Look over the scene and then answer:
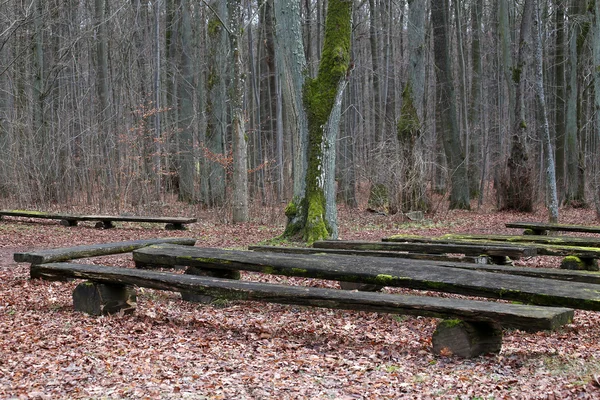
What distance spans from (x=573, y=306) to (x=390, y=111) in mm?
18040

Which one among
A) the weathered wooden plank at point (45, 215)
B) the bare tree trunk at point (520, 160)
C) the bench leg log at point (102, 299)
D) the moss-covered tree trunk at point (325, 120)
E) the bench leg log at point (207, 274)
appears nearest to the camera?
the bench leg log at point (102, 299)

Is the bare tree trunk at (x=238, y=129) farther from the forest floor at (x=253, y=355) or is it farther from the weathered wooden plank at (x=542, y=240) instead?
the forest floor at (x=253, y=355)

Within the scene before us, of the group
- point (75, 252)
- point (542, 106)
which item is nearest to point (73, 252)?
point (75, 252)

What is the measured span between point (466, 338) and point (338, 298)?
1.03 metres

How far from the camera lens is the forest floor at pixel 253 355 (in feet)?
13.2

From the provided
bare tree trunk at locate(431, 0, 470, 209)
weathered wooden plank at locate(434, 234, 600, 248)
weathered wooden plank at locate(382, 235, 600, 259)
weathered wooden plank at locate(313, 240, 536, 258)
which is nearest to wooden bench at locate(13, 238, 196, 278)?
weathered wooden plank at locate(313, 240, 536, 258)

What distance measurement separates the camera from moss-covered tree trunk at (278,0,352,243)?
35.4ft

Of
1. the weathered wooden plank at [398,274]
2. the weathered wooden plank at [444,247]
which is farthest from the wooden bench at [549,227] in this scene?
the weathered wooden plank at [398,274]

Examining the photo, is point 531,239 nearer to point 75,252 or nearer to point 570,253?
point 570,253

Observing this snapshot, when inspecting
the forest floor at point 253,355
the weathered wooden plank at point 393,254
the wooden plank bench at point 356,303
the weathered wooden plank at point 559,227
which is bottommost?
the forest floor at point 253,355

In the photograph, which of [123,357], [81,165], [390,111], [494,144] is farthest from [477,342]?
[494,144]

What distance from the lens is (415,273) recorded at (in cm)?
544

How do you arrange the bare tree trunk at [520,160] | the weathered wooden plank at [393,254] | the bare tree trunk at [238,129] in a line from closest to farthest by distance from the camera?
1. the weathered wooden plank at [393,254]
2. the bare tree trunk at [238,129]
3. the bare tree trunk at [520,160]

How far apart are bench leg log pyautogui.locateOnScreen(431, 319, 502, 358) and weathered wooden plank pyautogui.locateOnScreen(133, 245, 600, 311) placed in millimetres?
351
